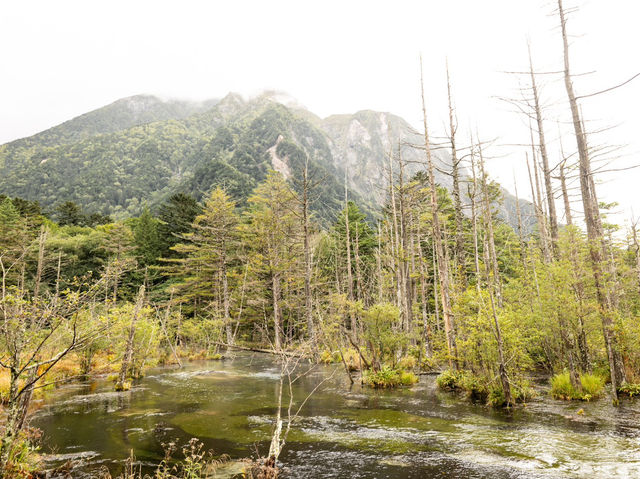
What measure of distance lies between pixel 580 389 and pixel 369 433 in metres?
7.44

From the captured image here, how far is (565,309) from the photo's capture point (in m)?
10.9

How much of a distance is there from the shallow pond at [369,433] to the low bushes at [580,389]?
44 centimetres

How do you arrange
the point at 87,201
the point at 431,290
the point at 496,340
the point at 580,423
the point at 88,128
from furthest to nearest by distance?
the point at 88,128 → the point at 87,201 → the point at 431,290 → the point at 496,340 → the point at 580,423

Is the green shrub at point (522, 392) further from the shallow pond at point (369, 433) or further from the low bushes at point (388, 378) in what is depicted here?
the low bushes at point (388, 378)

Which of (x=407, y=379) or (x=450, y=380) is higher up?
(x=450, y=380)

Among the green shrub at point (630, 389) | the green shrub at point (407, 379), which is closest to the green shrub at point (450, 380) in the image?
the green shrub at point (407, 379)

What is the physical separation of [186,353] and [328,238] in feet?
64.6

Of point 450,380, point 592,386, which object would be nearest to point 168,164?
point 450,380

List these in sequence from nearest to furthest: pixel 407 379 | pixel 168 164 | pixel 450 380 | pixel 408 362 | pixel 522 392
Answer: pixel 522 392
pixel 450 380
pixel 407 379
pixel 408 362
pixel 168 164

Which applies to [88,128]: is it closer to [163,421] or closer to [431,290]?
[431,290]

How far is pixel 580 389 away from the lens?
11.2 m

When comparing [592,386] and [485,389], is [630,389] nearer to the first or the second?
[592,386]

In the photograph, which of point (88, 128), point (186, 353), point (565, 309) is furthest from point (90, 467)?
point (88, 128)

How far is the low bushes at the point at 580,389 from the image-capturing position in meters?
11.2
